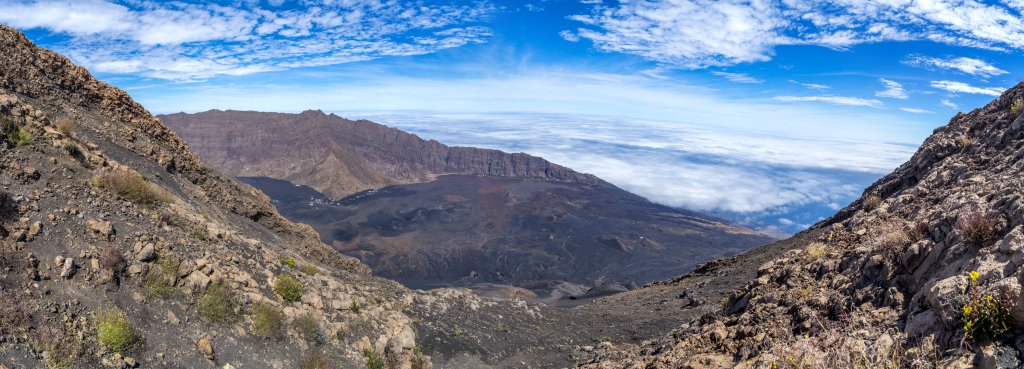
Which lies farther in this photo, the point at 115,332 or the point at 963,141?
the point at 963,141

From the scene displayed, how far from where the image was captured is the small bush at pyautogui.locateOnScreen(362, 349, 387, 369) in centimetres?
775

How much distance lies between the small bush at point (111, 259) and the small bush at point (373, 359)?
3.39m

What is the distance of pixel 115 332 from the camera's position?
5.34m

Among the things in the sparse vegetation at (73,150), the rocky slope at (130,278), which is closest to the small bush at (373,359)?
the rocky slope at (130,278)

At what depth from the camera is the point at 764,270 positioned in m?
8.24

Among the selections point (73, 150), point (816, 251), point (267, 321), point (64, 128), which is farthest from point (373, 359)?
point (816, 251)

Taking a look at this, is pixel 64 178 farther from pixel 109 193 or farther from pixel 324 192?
pixel 324 192

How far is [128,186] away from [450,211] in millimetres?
62613

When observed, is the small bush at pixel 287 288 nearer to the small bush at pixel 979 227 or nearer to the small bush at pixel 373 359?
the small bush at pixel 373 359

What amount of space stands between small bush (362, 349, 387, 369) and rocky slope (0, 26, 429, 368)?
24 millimetres

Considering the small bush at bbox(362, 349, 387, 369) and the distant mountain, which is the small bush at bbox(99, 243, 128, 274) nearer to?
the small bush at bbox(362, 349, 387, 369)

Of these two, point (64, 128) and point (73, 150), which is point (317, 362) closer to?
point (73, 150)

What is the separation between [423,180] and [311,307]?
312 ft

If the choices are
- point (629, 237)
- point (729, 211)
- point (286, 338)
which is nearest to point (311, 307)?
point (286, 338)
